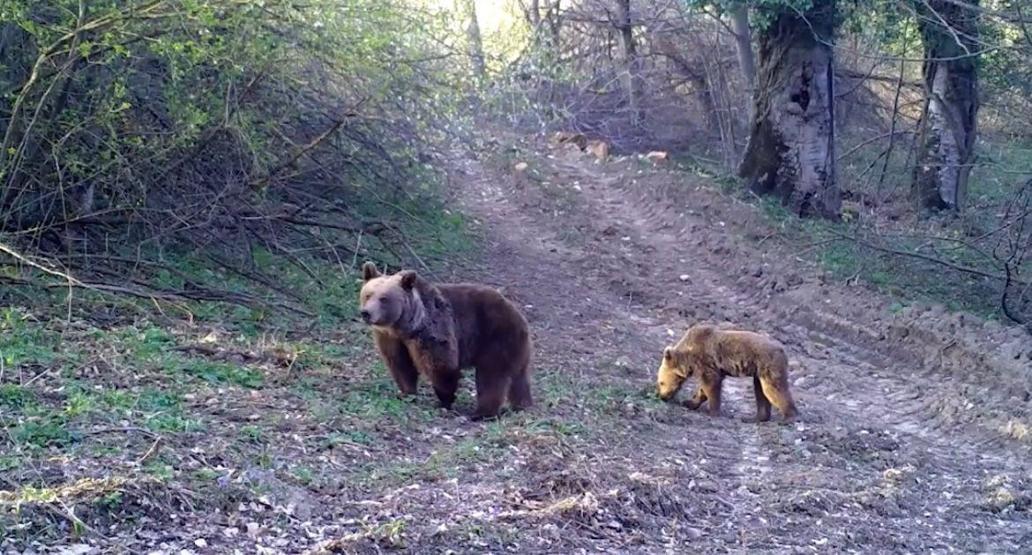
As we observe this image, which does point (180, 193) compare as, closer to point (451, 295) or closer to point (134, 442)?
point (451, 295)

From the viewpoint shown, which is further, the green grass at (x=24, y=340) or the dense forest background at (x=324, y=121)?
the dense forest background at (x=324, y=121)

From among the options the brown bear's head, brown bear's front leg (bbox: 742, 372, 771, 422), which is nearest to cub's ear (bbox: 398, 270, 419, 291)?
the brown bear's head

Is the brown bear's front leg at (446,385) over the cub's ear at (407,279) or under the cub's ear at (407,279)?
under

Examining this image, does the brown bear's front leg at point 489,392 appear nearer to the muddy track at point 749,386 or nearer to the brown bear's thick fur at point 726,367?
the muddy track at point 749,386

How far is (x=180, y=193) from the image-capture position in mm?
12719

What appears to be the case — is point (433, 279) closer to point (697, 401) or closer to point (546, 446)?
point (697, 401)

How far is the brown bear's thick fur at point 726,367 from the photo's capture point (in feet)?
38.0

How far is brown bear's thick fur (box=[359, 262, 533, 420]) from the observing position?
9.38m

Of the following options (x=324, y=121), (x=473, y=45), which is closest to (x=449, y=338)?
(x=324, y=121)

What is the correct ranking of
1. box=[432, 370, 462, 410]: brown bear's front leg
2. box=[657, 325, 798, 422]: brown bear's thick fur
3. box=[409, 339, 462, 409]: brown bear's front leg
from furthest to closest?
box=[657, 325, 798, 422]: brown bear's thick fur
box=[432, 370, 462, 410]: brown bear's front leg
box=[409, 339, 462, 409]: brown bear's front leg

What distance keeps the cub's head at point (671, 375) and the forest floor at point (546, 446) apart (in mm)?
300

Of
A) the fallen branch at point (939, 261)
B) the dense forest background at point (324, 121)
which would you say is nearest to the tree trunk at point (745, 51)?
the dense forest background at point (324, 121)

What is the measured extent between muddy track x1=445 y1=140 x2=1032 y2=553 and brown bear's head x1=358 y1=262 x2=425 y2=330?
217 centimetres

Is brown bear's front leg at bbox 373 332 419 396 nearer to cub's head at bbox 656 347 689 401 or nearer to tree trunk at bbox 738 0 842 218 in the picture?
cub's head at bbox 656 347 689 401
